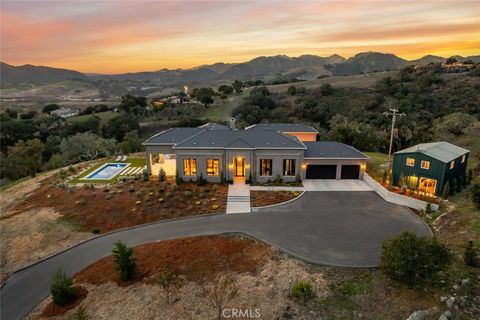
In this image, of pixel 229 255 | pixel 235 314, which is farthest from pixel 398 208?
pixel 235 314

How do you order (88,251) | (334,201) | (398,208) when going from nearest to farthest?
(88,251) < (398,208) < (334,201)

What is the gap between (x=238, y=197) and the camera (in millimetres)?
26031

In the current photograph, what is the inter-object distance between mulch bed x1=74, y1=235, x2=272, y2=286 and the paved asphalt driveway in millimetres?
1055

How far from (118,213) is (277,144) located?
1633cm

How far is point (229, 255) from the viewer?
17.5 meters

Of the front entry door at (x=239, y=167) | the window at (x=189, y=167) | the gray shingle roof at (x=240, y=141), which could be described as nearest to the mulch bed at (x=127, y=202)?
the window at (x=189, y=167)

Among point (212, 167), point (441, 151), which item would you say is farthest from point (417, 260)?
point (212, 167)

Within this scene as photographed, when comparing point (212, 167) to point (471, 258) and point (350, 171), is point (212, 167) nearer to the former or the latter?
point (350, 171)

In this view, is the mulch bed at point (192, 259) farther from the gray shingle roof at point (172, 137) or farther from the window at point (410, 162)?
the window at point (410, 162)

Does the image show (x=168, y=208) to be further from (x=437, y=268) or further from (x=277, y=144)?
(x=437, y=268)

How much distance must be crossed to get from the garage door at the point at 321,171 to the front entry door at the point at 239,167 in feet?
23.1

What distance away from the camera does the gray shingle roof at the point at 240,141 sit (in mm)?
29011

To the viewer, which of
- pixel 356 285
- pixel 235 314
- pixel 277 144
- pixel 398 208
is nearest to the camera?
pixel 235 314

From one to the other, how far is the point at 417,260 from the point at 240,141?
19072mm
